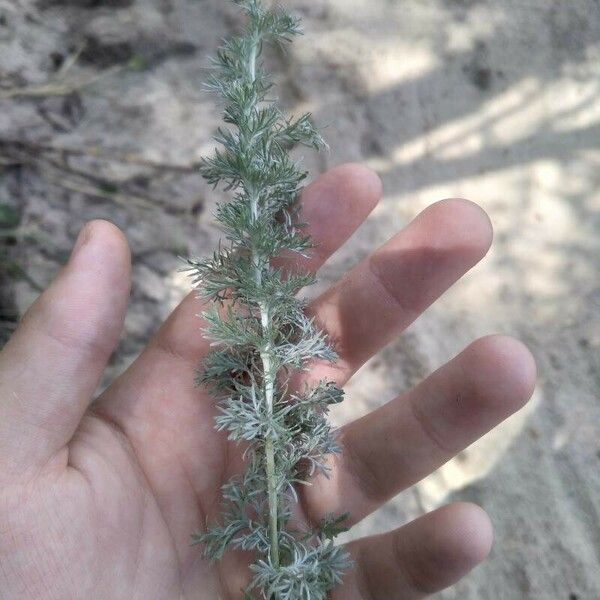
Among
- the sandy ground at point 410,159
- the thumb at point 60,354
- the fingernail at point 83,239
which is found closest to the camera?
the thumb at point 60,354

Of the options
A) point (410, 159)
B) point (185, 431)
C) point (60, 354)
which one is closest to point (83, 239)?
point (60, 354)

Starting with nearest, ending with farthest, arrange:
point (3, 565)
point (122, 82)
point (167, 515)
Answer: point (3, 565) → point (167, 515) → point (122, 82)

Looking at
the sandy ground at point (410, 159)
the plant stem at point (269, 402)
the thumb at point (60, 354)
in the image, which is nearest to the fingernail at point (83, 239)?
the thumb at point (60, 354)

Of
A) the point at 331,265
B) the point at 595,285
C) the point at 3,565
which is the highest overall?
the point at 3,565

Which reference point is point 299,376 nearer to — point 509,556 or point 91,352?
point 91,352

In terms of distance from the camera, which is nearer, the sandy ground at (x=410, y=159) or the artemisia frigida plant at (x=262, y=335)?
the artemisia frigida plant at (x=262, y=335)

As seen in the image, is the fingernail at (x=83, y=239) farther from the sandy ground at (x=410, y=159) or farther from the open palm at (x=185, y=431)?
the sandy ground at (x=410, y=159)

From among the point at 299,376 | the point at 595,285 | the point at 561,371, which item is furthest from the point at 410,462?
the point at 595,285
